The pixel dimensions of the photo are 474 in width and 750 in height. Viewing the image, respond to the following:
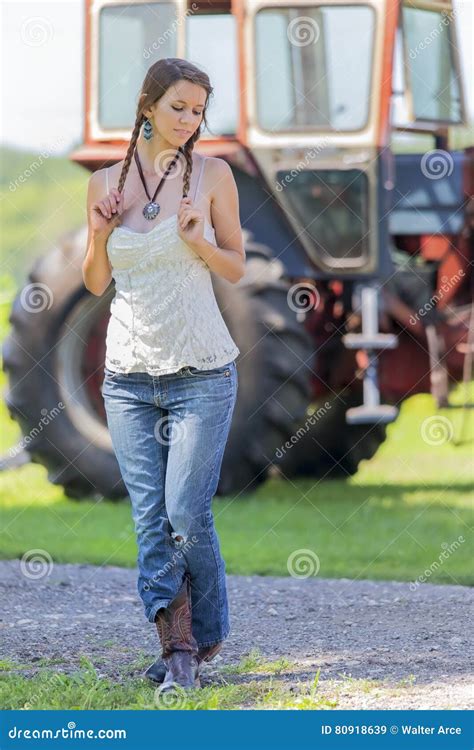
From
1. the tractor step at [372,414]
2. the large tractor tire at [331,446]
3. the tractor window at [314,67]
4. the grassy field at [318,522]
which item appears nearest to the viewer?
the grassy field at [318,522]

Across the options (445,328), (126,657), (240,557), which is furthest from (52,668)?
(445,328)

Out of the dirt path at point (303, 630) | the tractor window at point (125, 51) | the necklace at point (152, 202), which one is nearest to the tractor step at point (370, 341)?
the tractor window at point (125, 51)

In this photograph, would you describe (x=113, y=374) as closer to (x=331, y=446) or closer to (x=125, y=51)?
(x=125, y=51)

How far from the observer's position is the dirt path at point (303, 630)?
12.8 feet

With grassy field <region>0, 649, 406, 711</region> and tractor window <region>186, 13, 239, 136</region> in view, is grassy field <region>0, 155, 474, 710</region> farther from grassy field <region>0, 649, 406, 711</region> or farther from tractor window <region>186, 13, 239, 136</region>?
tractor window <region>186, 13, 239, 136</region>

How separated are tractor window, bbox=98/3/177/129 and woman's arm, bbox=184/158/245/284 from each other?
4.16 metres

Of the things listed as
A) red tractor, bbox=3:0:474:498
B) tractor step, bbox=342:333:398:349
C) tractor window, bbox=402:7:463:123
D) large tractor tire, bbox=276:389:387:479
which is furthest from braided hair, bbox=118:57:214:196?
large tractor tire, bbox=276:389:387:479

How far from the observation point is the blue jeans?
141 inches

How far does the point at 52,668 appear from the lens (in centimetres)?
409

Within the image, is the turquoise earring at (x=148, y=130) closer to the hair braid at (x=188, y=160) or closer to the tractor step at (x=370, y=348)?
the hair braid at (x=188, y=160)

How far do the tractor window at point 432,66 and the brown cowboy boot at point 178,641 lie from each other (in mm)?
4947

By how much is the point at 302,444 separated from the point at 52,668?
463 cm
